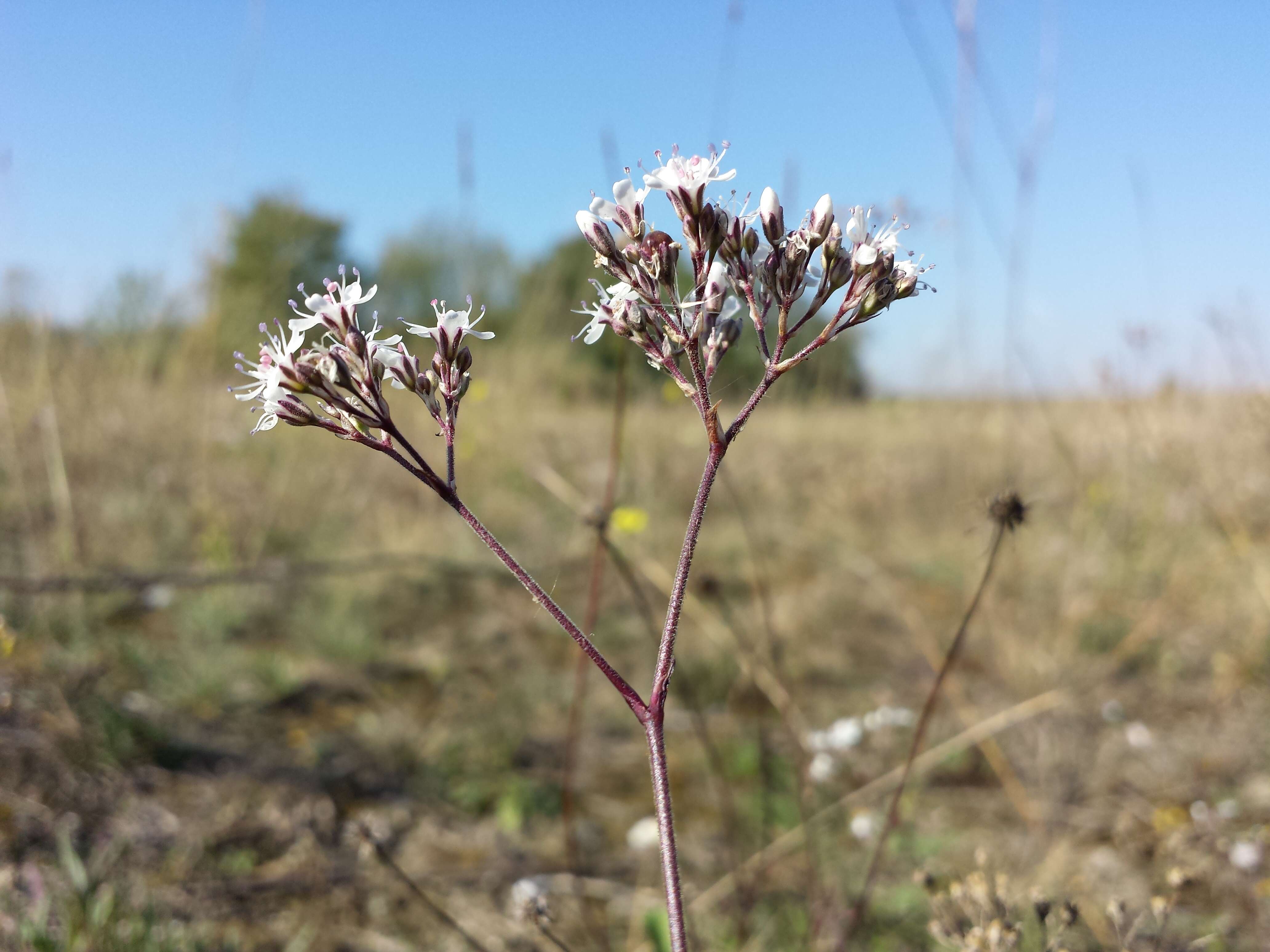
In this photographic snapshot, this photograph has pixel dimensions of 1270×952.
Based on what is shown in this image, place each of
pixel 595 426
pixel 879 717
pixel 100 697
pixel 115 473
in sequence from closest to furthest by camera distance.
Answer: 1. pixel 100 697
2. pixel 879 717
3. pixel 115 473
4. pixel 595 426

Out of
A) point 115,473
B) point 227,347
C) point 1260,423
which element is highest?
point 227,347

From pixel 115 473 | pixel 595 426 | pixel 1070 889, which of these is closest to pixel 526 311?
pixel 595 426

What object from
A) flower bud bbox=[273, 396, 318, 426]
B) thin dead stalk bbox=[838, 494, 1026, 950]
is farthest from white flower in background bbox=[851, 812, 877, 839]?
flower bud bbox=[273, 396, 318, 426]

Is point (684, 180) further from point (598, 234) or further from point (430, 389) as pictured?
point (430, 389)

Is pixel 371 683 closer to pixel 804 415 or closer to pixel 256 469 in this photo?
pixel 256 469

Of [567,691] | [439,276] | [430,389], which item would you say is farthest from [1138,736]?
[439,276]

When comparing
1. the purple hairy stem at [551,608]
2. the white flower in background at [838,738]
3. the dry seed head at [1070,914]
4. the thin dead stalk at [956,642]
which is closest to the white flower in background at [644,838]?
the white flower in background at [838,738]

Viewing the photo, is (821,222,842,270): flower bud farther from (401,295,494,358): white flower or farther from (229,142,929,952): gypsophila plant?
(401,295,494,358): white flower

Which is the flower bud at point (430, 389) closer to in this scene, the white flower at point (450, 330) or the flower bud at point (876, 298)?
the white flower at point (450, 330)
